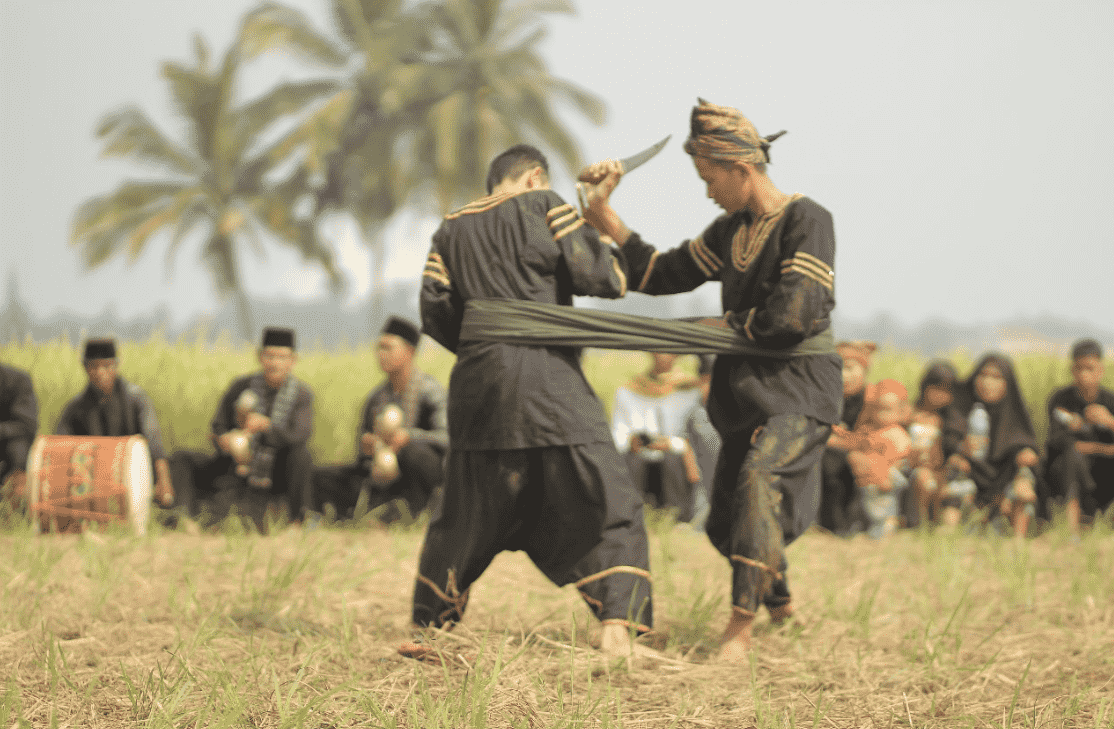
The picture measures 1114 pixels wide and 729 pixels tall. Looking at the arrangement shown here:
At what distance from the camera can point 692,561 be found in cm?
594

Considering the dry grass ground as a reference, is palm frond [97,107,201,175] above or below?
above

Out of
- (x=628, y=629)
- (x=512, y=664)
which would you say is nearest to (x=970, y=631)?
(x=628, y=629)

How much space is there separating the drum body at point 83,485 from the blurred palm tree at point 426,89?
19.7 meters

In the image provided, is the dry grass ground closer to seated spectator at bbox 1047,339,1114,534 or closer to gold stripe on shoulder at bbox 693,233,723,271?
gold stripe on shoulder at bbox 693,233,723,271

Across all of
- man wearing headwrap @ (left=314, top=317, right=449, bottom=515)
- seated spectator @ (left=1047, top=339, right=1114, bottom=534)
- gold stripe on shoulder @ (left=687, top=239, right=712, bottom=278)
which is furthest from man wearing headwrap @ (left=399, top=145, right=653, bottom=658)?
seated spectator @ (left=1047, top=339, right=1114, bottom=534)

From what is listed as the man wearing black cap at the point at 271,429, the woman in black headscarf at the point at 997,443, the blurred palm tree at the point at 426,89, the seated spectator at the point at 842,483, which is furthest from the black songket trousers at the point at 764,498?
the blurred palm tree at the point at 426,89

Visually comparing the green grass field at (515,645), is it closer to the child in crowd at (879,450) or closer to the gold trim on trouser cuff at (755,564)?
the gold trim on trouser cuff at (755,564)

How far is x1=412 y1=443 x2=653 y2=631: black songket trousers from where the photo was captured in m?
3.62

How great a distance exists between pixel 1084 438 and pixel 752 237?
15.5 feet

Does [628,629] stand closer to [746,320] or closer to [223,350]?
[746,320]

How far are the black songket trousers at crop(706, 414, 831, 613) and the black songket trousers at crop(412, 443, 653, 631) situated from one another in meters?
0.33

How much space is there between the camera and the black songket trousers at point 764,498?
3.68m

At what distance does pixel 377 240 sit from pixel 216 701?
28.3m

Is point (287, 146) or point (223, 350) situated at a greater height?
point (287, 146)
